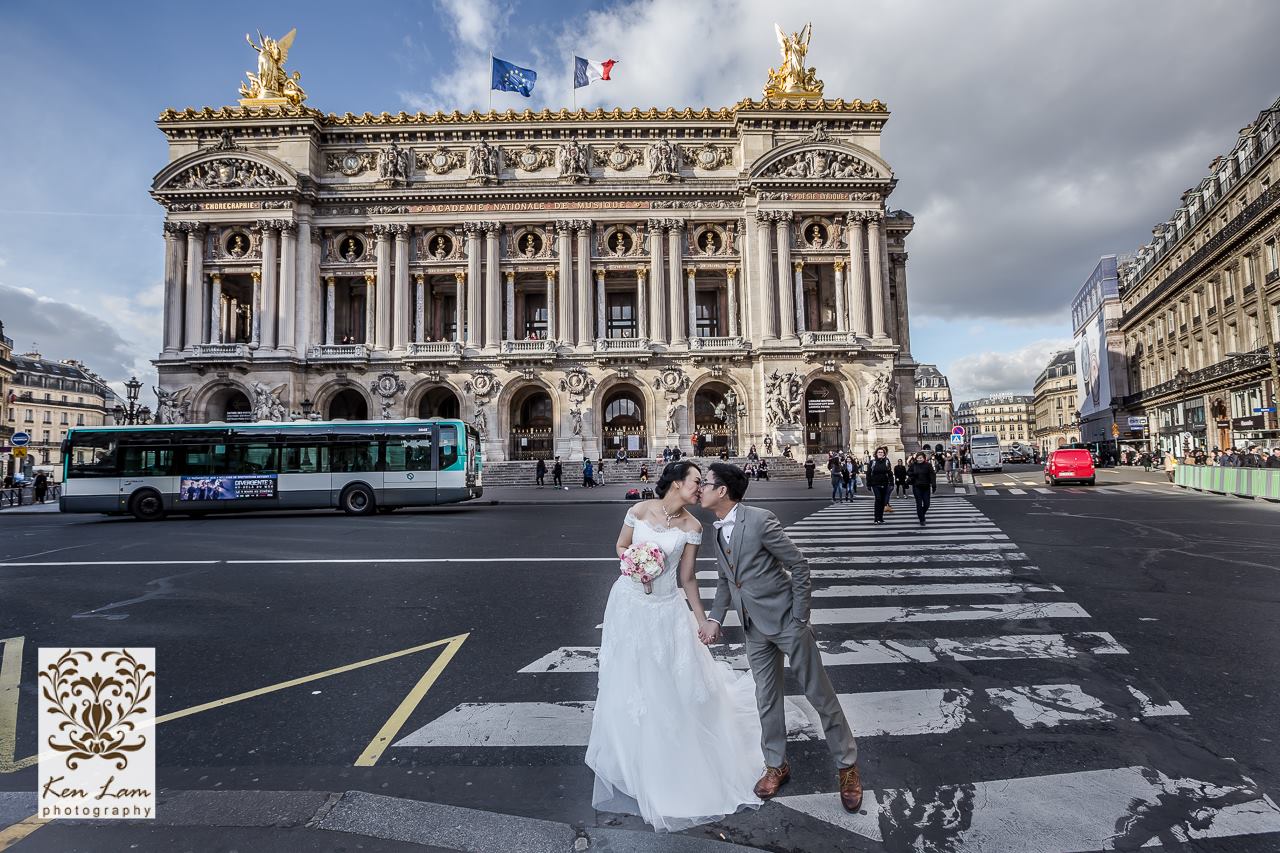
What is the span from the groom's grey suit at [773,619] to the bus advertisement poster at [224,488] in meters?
19.9

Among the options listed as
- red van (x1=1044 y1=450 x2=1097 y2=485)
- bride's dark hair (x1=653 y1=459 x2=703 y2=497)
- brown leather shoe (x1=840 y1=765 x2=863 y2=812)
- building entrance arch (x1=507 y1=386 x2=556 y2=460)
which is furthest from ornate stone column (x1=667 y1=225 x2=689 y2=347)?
brown leather shoe (x1=840 y1=765 x2=863 y2=812)

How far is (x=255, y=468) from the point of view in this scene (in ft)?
63.9

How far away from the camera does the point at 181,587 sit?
8.76 m

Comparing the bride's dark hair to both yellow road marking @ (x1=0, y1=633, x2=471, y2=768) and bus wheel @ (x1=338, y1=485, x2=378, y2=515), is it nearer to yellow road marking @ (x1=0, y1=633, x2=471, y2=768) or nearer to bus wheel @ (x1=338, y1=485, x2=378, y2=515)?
yellow road marking @ (x1=0, y1=633, x2=471, y2=768)

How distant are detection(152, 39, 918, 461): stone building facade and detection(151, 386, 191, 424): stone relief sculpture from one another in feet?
0.34

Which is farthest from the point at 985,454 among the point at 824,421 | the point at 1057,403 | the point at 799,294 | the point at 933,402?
the point at 933,402

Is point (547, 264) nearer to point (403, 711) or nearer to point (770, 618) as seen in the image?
point (403, 711)

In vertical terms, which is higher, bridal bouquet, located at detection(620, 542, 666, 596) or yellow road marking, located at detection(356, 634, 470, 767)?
bridal bouquet, located at detection(620, 542, 666, 596)

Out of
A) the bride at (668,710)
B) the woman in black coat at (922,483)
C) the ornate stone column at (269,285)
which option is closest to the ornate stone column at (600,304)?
the ornate stone column at (269,285)

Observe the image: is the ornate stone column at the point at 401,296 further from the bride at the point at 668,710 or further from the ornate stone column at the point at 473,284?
the bride at the point at 668,710

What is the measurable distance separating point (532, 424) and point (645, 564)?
124 feet

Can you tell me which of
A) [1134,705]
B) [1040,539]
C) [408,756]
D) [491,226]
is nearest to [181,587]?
[408,756]

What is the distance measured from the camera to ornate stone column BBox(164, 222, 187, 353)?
37203 millimetres

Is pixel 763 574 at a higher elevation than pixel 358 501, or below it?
higher
